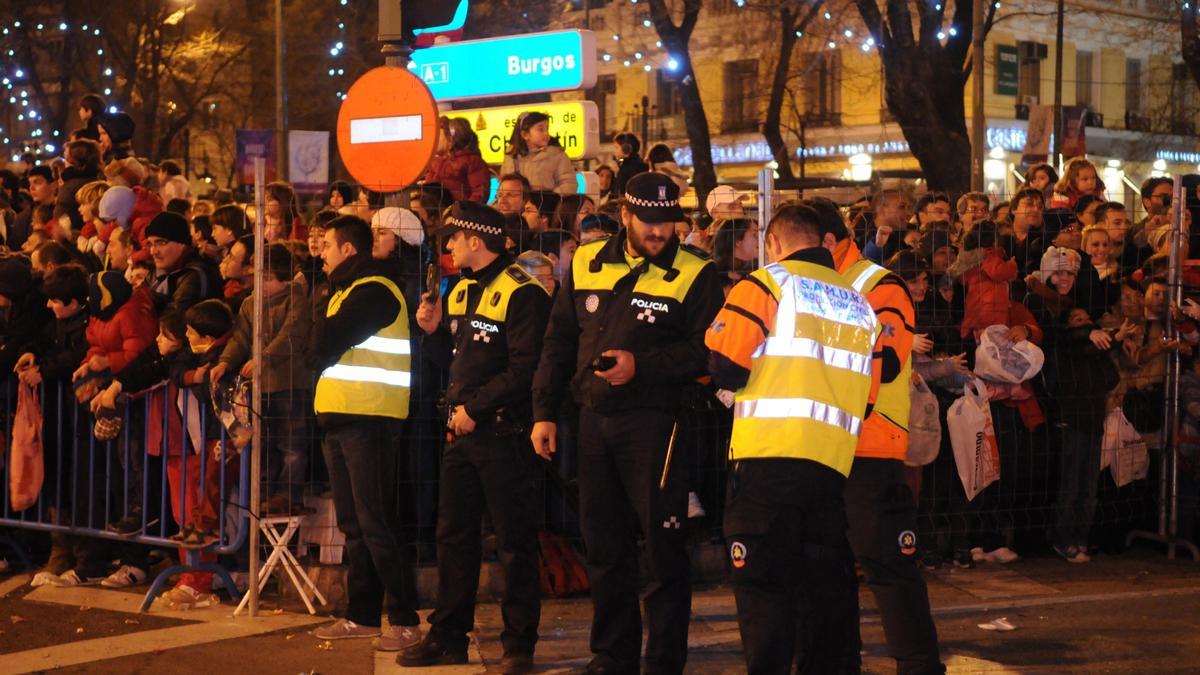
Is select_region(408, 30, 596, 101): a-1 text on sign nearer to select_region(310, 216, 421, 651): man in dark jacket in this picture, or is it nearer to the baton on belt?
select_region(310, 216, 421, 651): man in dark jacket

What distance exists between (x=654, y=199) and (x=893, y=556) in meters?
1.88

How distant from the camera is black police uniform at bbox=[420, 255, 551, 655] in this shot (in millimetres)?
7480

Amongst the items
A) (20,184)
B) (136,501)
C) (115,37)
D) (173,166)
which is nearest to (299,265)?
(136,501)

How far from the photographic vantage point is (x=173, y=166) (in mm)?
14531

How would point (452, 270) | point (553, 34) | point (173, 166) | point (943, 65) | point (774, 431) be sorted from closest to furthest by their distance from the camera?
1. point (774, 431)
2. point (452, 270)
3. point (553, 34)
4. point (173, 166)
5. point (943, 65)

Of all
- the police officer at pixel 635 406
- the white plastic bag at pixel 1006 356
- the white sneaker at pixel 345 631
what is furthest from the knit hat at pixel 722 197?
the white sneaker at pixel 345 631

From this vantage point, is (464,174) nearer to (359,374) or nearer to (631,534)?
(359,374)

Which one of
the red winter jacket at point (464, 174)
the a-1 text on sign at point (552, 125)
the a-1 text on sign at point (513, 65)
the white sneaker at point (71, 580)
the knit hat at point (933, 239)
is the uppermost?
the a-1 text on sign at point (513, 65)

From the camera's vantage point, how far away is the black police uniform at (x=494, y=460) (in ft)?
24.5

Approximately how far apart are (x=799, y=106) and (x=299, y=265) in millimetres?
39686

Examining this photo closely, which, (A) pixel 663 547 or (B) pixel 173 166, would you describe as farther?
(B) pixel 173 166

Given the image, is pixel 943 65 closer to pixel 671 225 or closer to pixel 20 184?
pixel 20 184

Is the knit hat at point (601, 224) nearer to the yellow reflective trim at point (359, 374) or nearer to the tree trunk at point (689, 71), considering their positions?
the yellow reflective trim at point (359, 374)

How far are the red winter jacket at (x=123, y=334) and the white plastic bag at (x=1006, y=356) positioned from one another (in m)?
5.09
